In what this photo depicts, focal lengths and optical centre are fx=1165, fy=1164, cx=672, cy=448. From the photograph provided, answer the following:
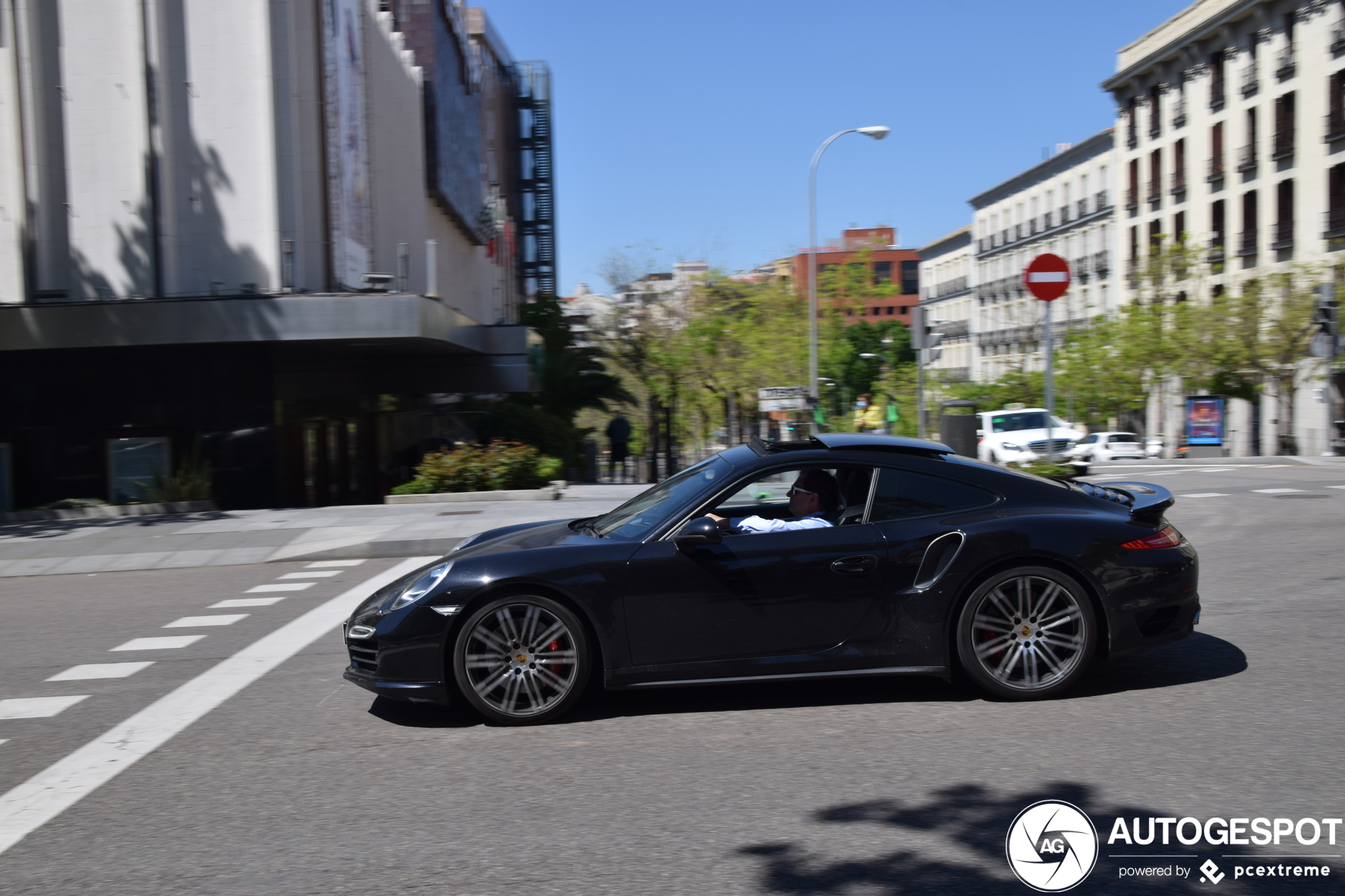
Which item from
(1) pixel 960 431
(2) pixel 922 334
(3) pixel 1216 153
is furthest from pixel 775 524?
(3) pixel 1216 153

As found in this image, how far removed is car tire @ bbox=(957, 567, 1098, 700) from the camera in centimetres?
539

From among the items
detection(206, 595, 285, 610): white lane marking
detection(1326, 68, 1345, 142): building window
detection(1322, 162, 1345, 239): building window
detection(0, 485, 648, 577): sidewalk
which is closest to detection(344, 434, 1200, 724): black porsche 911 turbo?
detection(206, 595, 285, 610): white lane marking

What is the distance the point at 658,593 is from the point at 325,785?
1.61 metres

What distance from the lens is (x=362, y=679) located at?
543cm

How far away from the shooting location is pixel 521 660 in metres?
5.30

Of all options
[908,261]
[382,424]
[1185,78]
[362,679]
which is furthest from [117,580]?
[908,261]

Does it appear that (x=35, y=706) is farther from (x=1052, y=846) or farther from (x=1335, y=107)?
(x=1335, y=107)

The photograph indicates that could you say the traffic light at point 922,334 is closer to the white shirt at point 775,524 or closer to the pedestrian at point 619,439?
the white shirt at point 775,524

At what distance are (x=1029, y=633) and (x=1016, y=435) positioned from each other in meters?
28.2

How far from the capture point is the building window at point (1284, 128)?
4362 cm

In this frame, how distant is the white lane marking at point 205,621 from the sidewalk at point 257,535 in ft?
12.0

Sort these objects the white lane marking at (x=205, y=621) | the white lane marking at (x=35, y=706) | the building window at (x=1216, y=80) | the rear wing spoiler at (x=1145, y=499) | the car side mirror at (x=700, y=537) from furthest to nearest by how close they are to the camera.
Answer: the building window at (x=1216, y=80) < the white lane marking at (x=205, y=621) < the white lane marking at (x=35, y=706) < the rear wing spoiler at (x=1145, y=499) < the car side mirror at (x=700, y=537)

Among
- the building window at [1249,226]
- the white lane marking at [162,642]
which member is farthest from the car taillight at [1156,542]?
the building window at [1249,226]

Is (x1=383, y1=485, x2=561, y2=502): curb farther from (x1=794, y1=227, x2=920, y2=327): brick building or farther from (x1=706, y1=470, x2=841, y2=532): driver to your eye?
(x1=794, y1=227, x2=920, y2=327): brick building
